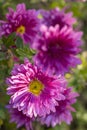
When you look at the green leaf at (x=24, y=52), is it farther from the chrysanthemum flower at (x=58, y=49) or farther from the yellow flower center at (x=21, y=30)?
the yellow flower center at (x=21, y=30)

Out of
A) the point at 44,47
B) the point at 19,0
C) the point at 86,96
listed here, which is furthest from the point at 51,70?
the point at 86,96

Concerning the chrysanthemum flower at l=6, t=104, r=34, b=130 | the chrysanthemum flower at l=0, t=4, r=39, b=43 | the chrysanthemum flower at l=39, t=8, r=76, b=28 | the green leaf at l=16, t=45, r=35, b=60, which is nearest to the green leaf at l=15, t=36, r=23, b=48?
the green leaf at l=16, t=45, r=35, b=60

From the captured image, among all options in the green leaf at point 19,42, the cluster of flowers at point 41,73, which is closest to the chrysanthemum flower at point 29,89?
the cluster of flowers at point 41,73

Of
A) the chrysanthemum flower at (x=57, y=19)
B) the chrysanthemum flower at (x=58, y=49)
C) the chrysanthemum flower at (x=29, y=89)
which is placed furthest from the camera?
the chrysanthemum flower at (x=57, y=19)

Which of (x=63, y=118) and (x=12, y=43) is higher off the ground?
(x=12, y=43)

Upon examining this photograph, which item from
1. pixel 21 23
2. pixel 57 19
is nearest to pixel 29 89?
pixel 21 23

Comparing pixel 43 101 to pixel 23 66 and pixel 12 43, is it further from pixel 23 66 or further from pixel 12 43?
pixel 12 43

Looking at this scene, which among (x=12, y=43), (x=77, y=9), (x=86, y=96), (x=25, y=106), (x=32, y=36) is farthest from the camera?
(x=86, y=96)

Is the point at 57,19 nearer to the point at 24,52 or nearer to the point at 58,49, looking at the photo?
the point at 58,49
